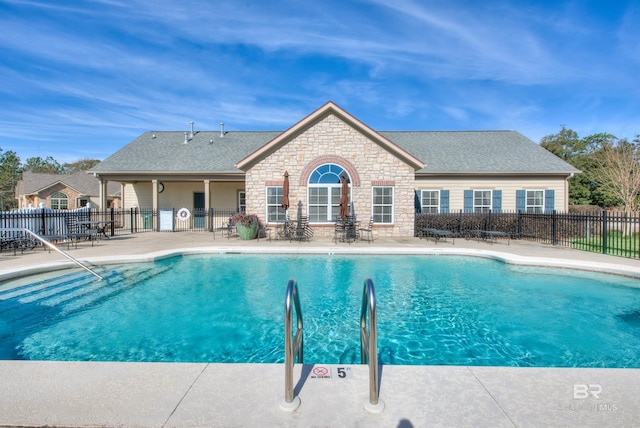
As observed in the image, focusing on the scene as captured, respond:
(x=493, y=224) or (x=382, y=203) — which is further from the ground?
(x=382, y=203)

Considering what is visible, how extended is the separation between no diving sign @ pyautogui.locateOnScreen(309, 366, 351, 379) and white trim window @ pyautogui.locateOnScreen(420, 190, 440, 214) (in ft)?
59.8

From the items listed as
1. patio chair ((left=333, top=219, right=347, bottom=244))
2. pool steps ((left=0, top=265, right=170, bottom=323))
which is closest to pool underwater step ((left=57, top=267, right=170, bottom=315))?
pool steps ((left=0, top=265, right=170, bottom=323))

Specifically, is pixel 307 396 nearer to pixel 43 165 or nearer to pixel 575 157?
pixel 575 157

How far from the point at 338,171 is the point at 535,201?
13099 millimetres

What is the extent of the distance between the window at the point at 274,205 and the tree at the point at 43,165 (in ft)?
260

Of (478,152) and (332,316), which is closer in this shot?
(332,316)

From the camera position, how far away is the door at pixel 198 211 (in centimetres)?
2220

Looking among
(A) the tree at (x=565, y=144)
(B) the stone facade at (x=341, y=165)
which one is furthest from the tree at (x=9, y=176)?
(A) the tree at (x=565, y=144)

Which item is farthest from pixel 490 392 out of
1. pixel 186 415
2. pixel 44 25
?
pixel 44 25

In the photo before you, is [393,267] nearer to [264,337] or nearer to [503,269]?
[503,269]

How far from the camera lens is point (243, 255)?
38.4 ft

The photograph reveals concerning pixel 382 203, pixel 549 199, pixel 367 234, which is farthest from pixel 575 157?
pixel 367 234

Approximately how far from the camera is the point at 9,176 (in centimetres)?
5334

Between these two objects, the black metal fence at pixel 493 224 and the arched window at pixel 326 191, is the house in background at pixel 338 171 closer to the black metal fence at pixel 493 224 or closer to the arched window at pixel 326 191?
Result: the arched window at pixel 326 191
